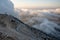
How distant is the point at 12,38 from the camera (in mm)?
53219

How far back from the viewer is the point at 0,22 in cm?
7350

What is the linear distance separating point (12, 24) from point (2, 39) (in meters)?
25.7

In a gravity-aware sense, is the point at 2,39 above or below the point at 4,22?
below

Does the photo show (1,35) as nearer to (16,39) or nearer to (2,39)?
(2,39)

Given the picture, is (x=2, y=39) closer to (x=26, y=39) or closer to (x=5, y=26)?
(x=26, y=39)

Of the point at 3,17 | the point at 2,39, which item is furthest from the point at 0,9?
the point at 2,39

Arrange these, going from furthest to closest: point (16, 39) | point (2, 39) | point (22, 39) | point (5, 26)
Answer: point (5, 26)
point (22, 39)
point (16, 39)
point (2, 39)

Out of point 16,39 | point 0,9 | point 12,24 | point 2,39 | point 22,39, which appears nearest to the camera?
point 2,39

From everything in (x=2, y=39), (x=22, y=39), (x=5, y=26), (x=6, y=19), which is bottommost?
(x=2, y=39)

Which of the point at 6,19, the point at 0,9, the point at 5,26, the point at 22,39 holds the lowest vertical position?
the point at 22,39

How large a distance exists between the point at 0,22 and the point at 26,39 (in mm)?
18343

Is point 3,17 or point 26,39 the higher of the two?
point 3,17

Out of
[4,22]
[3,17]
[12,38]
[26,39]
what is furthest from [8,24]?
[12,38]

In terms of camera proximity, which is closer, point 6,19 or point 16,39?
point 16,39
